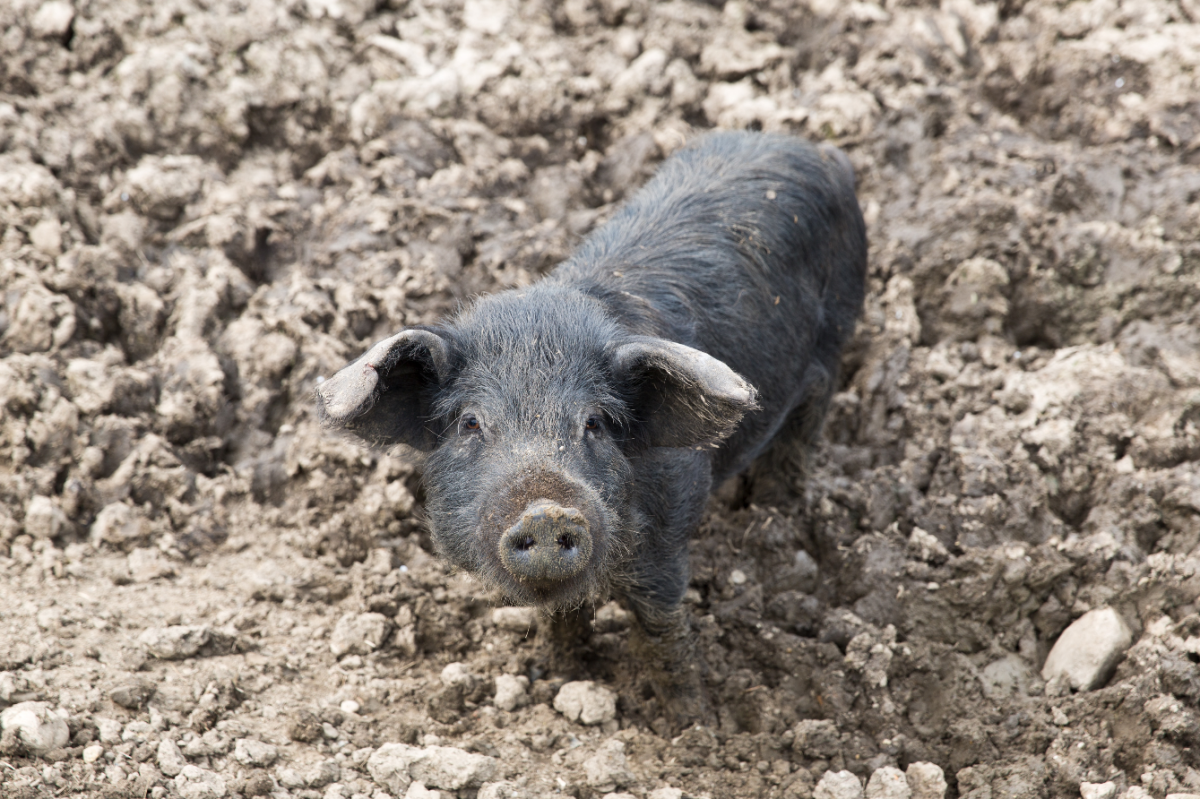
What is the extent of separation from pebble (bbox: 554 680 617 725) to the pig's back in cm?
126

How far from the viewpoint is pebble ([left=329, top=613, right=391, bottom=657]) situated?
4609 millimetres

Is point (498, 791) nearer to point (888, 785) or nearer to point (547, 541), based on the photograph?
Answer: point (547, 541)

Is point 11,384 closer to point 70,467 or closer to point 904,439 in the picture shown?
point 70,467

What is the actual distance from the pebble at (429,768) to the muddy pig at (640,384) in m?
0.69

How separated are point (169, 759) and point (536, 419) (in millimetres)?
1817

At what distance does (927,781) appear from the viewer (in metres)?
4.05

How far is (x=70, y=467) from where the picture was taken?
500 centimetres

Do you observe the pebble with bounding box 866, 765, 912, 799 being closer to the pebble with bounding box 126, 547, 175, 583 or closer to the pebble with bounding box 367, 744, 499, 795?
the pebble with bounding box 367, 744, 499, 795

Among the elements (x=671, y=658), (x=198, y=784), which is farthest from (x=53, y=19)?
(x=671, y=658)

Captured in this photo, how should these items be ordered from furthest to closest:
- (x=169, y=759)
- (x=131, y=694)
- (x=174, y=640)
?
(x=174, y=640), (x=131, y=694), (x=169, y=759)

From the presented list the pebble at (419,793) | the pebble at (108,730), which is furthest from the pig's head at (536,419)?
the pebble at (108,730)

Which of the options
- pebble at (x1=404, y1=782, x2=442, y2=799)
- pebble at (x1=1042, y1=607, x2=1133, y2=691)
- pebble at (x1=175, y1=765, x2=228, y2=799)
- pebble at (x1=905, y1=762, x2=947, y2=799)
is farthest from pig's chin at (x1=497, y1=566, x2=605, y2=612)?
pebble at (x1=1042, y1=607, x2=1133, y2=691)

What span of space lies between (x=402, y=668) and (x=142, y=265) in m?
2.95

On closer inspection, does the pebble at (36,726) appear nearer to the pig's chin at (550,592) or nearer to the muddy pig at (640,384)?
the muddy pig at (640,384)
